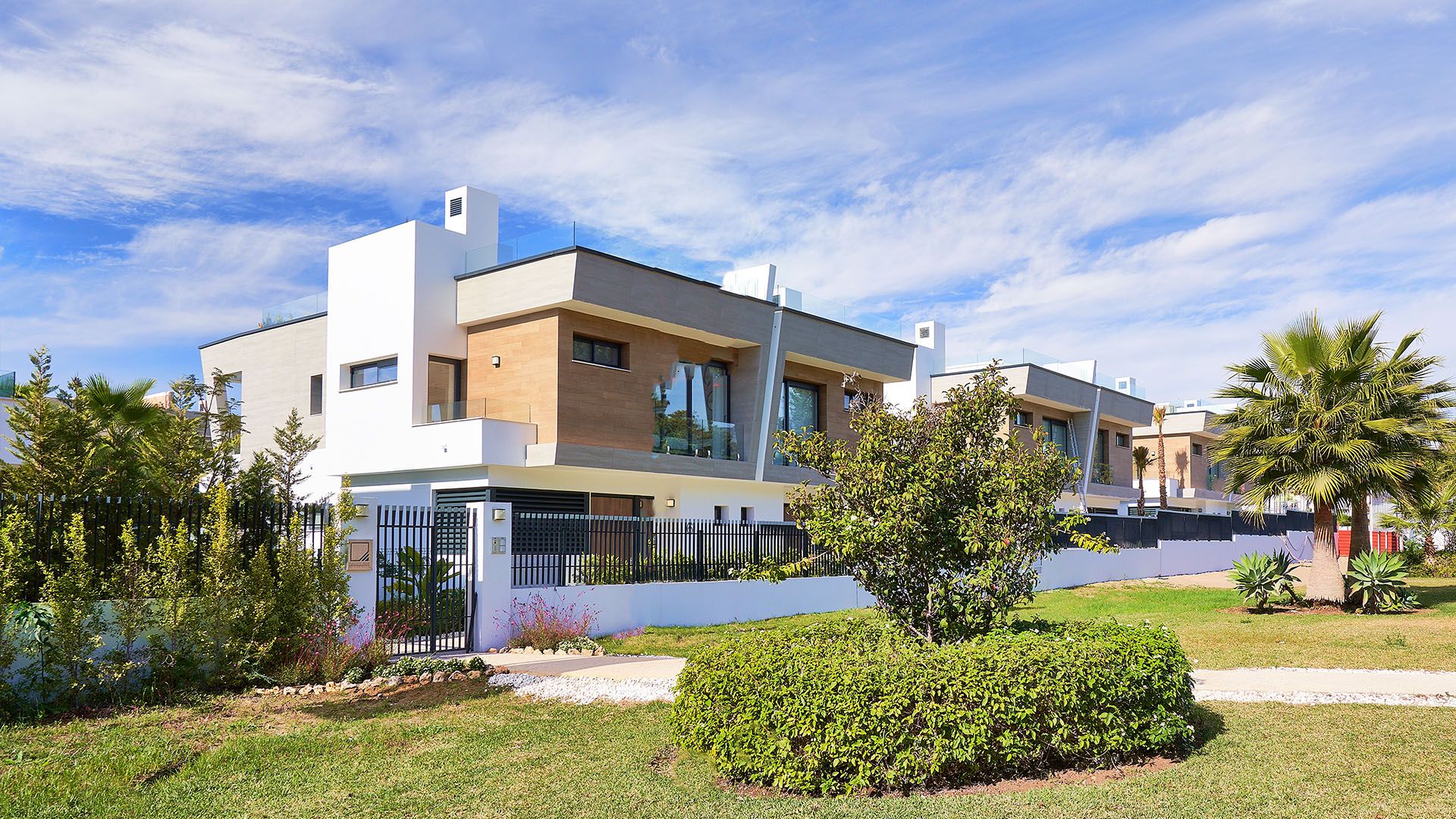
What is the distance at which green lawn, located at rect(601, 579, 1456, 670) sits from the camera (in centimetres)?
1239

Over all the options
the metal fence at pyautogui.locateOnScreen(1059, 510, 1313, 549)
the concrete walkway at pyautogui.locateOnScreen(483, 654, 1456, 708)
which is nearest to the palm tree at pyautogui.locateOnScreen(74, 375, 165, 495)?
the concrete walkway at pyautogui.locateOnScreen(483, 654, 1456, 708)

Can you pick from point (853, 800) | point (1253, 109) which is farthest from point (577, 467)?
point (853, 800)

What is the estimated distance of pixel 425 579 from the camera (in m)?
14.2

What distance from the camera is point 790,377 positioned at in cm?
3036

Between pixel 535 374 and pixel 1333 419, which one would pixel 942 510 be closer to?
pixel 1333 419

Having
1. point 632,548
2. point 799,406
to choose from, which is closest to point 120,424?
point 632,548

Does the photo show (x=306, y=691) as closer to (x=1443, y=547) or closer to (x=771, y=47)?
(x=771, y=47)

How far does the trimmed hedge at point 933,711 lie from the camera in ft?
22.2

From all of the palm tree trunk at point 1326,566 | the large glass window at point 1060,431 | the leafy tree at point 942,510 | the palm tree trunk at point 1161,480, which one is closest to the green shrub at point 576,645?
the leafy tree at point 942,510

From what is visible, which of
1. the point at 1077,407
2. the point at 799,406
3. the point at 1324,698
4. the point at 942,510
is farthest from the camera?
the point at 1077,407

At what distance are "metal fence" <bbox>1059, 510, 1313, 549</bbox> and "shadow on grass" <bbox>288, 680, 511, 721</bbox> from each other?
2057 cm

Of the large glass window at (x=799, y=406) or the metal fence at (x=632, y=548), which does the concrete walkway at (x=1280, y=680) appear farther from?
the large glass window at (x=799, y=406)

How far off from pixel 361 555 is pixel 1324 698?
1105cm

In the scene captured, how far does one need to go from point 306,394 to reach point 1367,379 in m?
25.8
